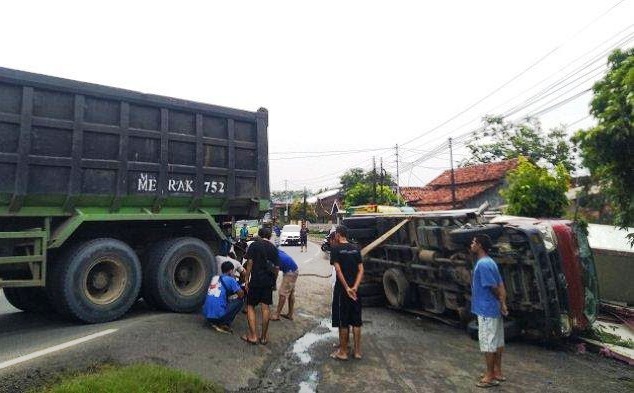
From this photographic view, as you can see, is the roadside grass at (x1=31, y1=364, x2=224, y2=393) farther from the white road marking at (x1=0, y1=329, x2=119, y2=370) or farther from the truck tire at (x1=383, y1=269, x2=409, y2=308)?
the truck tire at (x1=383, y1=269, x2=409, y2=308)

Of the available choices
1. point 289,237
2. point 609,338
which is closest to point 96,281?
point 609,338

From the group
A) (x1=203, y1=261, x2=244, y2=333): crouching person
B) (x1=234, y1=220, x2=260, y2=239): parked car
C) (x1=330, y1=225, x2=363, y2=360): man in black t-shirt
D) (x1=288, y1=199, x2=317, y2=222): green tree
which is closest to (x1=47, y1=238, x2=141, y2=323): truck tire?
(x1=203, y1=261, x2=244, y2=333): crouching person

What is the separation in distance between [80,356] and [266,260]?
237 centimetres

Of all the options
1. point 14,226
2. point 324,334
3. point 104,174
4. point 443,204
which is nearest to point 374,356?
point 324,334

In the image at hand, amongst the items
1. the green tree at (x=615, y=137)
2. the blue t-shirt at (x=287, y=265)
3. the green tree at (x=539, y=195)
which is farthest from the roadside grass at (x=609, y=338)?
the green tree at (x=539, y=195)

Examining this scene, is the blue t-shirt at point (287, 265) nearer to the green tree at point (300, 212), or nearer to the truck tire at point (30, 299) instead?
the truck tire at point (30, 299)

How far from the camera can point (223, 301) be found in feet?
20.2

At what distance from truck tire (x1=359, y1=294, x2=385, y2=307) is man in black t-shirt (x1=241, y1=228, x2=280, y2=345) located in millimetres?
3507

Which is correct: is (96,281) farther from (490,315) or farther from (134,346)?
(490,315)

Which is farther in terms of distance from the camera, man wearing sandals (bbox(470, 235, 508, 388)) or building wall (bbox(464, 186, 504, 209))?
building wall (bbox(464, 186, 504, 209))

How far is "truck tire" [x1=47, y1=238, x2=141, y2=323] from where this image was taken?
19.4 feet

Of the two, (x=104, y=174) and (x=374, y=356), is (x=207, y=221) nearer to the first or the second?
(x=104, y=174)

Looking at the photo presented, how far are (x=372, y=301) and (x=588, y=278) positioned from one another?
3853mm

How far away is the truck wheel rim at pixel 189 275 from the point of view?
7164 millimetres
